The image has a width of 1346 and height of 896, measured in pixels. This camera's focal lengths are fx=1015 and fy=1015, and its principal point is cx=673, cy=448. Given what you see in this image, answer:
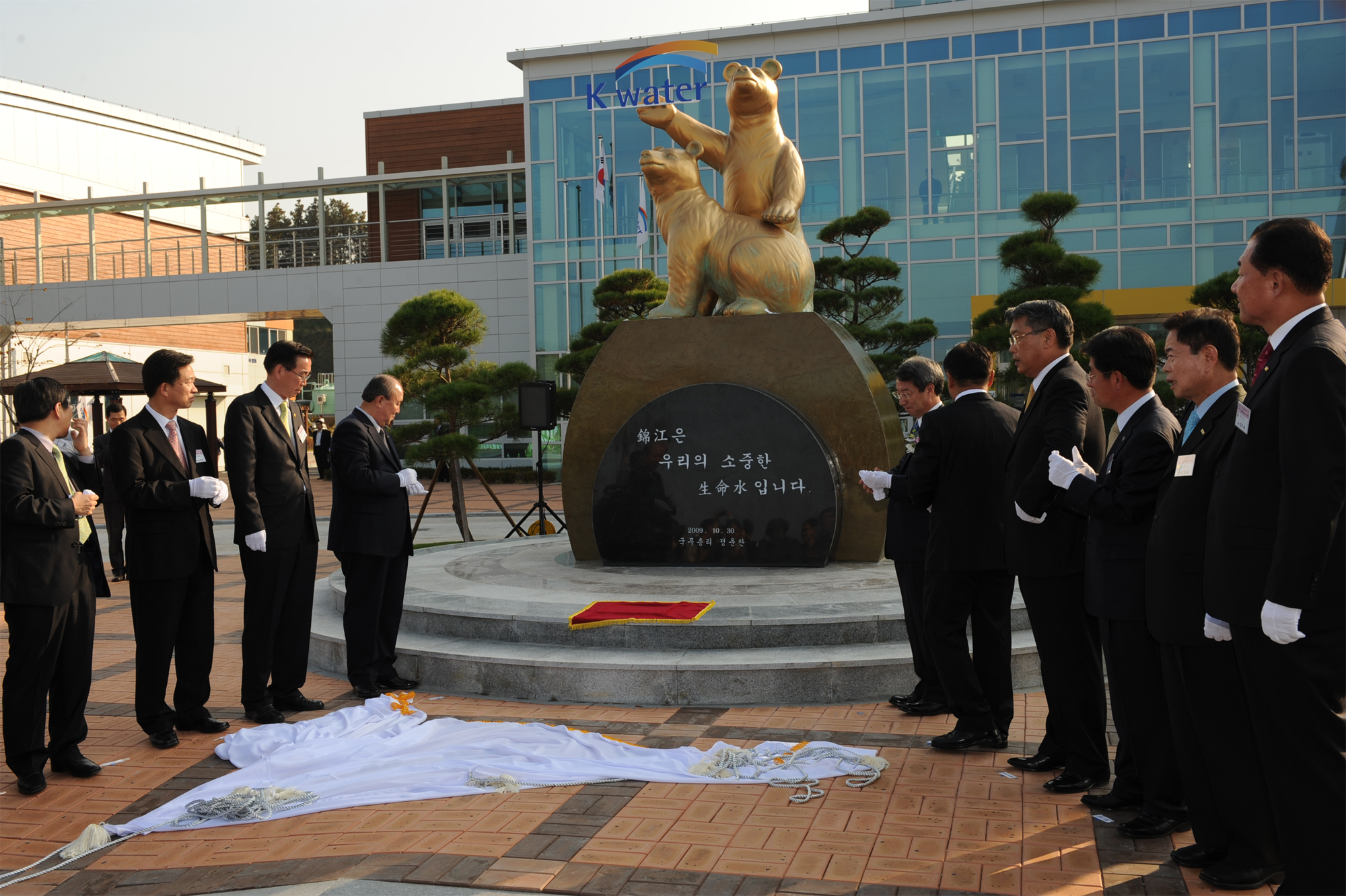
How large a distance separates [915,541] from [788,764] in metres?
1.37

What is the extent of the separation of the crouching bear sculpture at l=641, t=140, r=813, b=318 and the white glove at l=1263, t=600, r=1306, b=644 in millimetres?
5257

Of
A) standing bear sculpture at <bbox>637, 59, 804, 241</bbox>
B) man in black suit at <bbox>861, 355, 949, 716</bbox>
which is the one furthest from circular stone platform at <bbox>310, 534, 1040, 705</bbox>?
standing bear sculpture at <bbox>637, 59, 804, 241</bbox>

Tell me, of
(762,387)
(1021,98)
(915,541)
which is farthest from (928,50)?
(915,541)

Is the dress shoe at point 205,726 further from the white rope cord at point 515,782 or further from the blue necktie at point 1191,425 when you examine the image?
the blue necktie at point 1191,425

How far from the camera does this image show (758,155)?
25.4 feet

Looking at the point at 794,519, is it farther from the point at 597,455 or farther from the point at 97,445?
the point at 97,445

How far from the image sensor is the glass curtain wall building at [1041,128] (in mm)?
21359

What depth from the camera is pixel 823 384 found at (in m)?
7.29

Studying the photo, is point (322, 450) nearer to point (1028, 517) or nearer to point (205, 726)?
point (205, 726)

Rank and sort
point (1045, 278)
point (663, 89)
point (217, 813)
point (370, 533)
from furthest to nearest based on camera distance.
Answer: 1. point (663, 89)
2. point (1045, 278)
3. point (370, 533)
4. point (217, 813)

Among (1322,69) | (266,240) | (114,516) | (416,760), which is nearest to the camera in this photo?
(416,760)

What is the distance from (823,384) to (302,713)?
160 inches

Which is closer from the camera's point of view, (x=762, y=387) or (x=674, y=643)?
(x=674, y=643)

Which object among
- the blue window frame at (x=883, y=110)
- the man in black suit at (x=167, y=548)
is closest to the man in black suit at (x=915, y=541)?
the man in black suit at (x=167, y=548)
